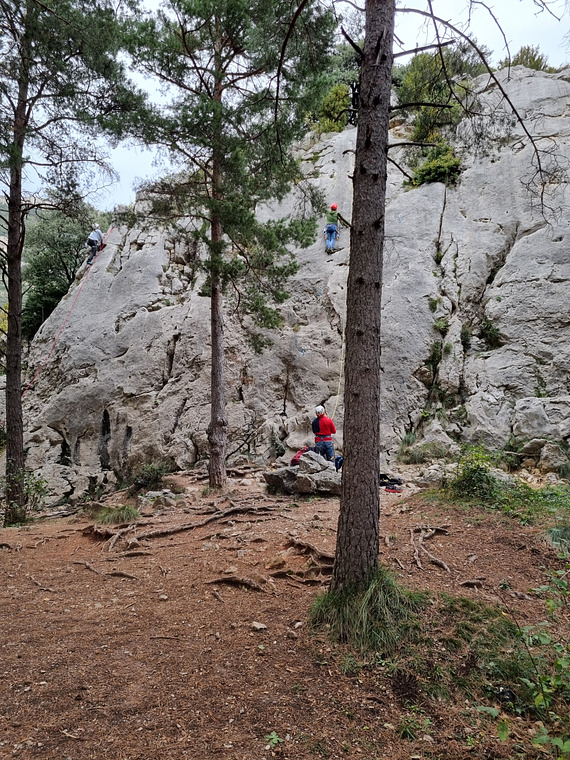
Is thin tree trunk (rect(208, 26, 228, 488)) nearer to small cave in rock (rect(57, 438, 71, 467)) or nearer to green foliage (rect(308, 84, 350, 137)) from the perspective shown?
small cave in rock (rect(57, 438, 71, 467))

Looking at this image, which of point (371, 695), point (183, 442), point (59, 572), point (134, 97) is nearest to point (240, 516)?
point (59, 572)

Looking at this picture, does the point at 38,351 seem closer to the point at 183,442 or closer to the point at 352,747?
the point at 183,442

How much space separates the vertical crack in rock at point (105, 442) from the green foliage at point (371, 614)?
11212mm

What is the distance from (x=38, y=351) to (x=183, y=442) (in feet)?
23.7

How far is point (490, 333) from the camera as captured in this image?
1230 cm

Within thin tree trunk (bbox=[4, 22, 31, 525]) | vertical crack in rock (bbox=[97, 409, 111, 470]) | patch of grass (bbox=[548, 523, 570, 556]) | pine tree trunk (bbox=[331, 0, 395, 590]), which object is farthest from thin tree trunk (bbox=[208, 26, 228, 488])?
patch of grass (bbox=[548, 523, 570, 556])

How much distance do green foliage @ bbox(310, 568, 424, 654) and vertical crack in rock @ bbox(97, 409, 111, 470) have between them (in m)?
11.2

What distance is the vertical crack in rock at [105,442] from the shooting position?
1321 centimetres

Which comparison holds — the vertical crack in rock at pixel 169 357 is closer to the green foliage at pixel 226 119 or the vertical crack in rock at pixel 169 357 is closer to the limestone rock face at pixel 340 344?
the limestone rock face at pixel 340 344


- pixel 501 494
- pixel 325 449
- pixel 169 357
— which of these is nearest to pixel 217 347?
pixel 325 449

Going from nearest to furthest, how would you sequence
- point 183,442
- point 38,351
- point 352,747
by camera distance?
point 352,747 → point 183,442 → point 38,351

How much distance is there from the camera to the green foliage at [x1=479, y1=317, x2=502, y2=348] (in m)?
12.2

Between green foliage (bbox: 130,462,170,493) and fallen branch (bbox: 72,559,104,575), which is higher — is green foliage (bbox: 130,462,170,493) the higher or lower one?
the lower one

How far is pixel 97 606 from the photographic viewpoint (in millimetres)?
4250
